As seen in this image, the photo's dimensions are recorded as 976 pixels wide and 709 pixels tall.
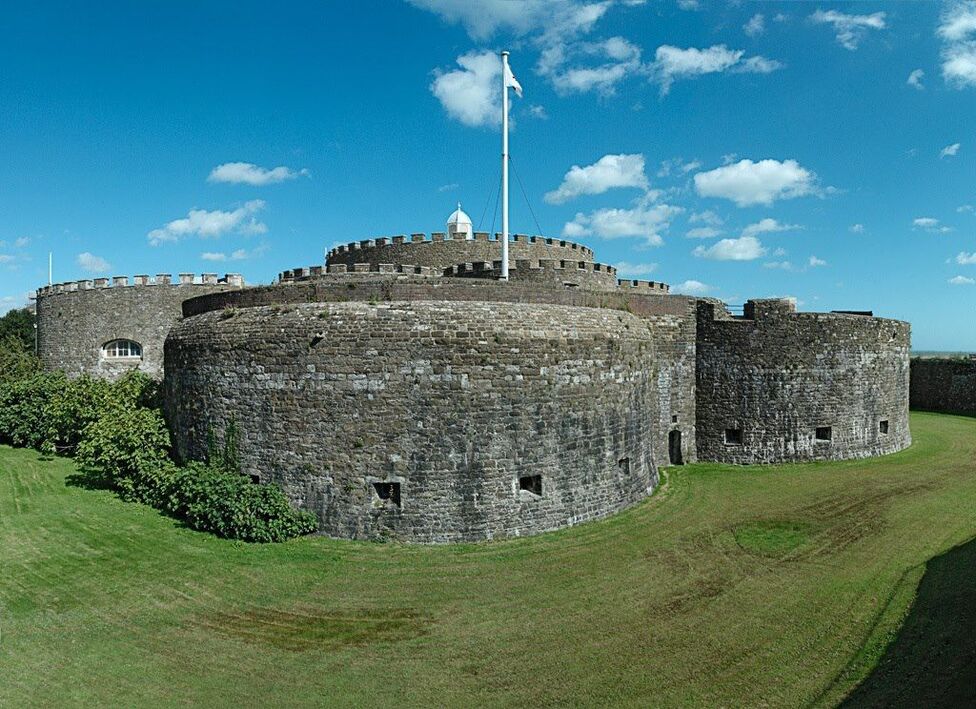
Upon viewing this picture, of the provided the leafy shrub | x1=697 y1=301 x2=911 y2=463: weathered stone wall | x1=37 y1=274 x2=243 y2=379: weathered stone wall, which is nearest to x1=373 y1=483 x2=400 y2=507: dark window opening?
the leafy shrub

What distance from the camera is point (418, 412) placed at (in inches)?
500

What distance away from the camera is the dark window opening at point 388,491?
12781mm

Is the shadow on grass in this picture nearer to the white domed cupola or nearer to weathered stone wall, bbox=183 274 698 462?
weathered stone wall, bbox=183 274 698 462

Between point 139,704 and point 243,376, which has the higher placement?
point 243,376

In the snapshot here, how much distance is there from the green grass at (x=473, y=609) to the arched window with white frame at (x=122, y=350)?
16044mm

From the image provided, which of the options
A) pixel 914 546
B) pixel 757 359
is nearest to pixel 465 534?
pixel 914 546

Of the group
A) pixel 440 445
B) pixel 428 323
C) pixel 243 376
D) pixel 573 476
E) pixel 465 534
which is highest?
pixel 428 323

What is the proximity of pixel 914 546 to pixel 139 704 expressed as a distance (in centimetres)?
1483

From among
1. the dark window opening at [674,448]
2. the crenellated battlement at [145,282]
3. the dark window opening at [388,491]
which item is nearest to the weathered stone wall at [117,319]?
the crenellated battlement at [145,282]

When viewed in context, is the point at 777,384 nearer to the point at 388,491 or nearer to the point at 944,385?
the point at 388,491

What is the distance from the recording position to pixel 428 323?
12.8 metres

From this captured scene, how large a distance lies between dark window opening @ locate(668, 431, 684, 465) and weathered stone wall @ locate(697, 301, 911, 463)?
40.3 inches

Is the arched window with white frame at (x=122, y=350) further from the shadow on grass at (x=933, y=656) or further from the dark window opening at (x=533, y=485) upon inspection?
the shadow on grass at (x=933, y=656)

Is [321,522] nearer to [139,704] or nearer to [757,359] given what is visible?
[139,704]
